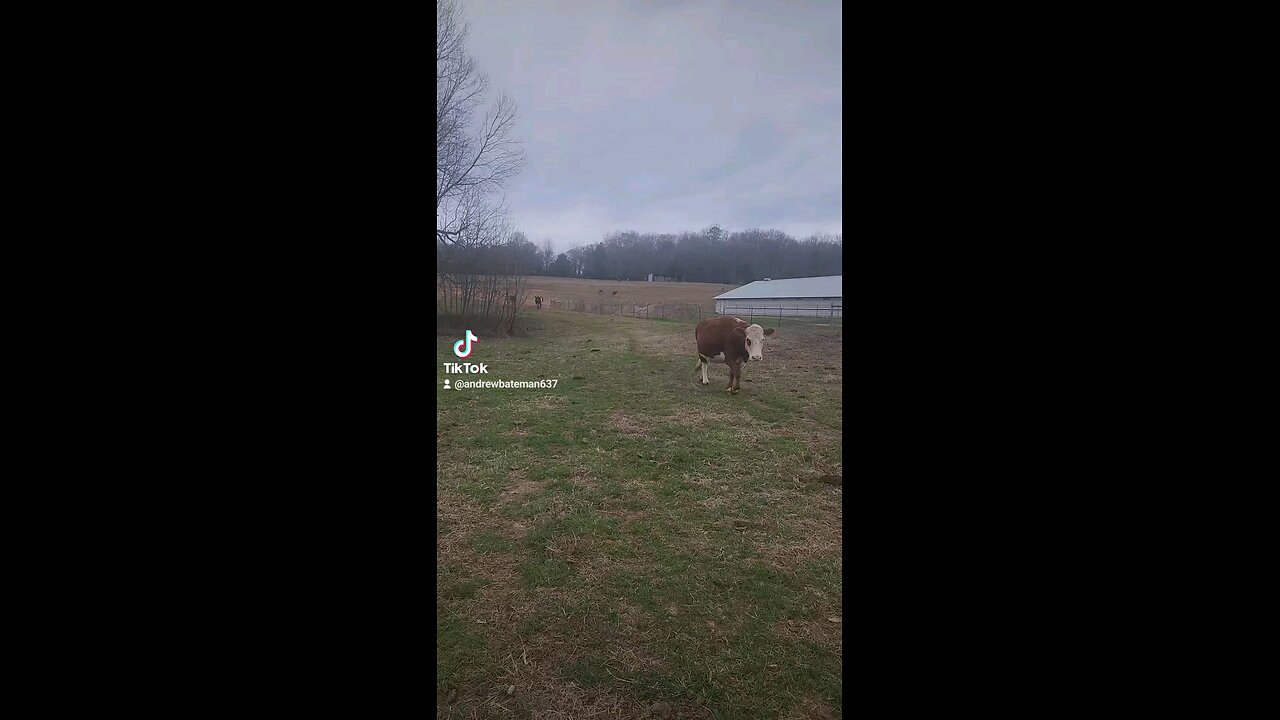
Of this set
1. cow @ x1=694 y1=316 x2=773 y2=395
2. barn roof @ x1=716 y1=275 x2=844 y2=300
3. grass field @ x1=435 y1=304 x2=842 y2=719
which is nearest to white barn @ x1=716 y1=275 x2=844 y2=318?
barn roof @ x1=716 y1=275 x2=844 y2=300

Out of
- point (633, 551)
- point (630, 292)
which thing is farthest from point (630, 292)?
point (633, 551)

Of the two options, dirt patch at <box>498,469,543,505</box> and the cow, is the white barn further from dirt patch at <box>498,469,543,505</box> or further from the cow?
dirt patch at <box>498,469,543,505</box>

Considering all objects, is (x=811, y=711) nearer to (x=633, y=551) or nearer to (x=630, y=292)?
(x=633, y=551)

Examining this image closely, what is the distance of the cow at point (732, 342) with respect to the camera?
5406 mm

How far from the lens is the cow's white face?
5363 mm

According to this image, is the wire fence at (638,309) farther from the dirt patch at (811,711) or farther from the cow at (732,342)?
the dirt patch at (811,711)

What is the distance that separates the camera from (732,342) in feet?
18.0

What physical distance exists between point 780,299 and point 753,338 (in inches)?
21.6

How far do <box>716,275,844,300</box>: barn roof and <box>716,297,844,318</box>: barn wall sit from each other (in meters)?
0.09

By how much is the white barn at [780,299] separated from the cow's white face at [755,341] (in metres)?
0.36
